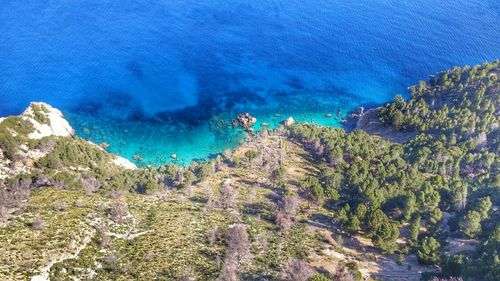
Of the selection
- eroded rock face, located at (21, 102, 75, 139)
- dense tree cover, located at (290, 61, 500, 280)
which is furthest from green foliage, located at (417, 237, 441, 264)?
eroded rock face, located at (21, 102, 75, 139)

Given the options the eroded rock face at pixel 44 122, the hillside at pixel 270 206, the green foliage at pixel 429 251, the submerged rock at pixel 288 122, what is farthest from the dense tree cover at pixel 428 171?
the eroded rock face at pixel 44 122

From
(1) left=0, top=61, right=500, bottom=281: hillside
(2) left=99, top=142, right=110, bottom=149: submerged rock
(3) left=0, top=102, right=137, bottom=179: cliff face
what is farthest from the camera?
(2) left=99, top=142, right=110, bottom=149: submerged rock

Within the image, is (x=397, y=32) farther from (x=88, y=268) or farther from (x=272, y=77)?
(x=88, y=268)

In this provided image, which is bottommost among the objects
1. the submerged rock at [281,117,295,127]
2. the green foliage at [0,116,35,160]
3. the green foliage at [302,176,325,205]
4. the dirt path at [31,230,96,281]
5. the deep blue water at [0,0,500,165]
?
the dirt path at [31,230,96,281]

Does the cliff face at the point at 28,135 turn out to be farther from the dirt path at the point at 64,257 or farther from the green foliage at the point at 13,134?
the dirt path at the point at 64,257

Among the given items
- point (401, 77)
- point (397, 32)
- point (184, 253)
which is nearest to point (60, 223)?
point (184, 253)

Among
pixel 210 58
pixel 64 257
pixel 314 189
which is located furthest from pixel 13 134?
pixel 210 58

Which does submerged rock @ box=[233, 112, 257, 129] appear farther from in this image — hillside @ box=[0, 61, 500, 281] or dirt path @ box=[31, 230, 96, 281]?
dirt path @ box=[31, 230, 96, 281]

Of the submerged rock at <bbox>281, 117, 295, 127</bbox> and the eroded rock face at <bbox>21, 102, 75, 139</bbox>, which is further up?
the submerged rock at <bbox>281, 117, 295, 127</bbox>
